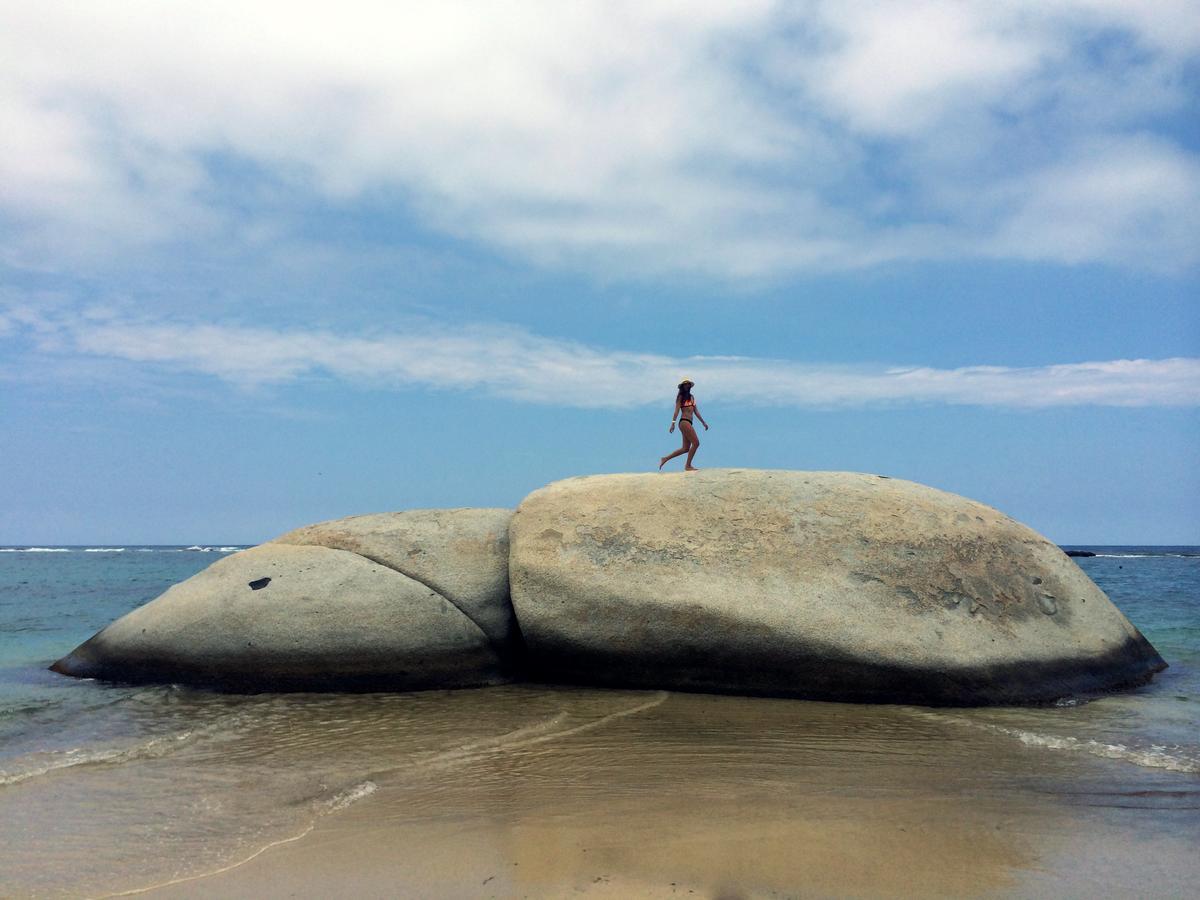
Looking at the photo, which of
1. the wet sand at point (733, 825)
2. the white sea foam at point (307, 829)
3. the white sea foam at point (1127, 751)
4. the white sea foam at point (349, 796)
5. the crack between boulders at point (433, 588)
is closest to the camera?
the wet sand at point (733, 825)

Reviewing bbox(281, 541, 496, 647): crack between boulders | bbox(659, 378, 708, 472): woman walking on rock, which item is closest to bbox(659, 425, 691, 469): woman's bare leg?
bbox(659, 378, 708, 472): woman walking on rock

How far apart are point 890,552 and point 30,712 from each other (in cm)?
624

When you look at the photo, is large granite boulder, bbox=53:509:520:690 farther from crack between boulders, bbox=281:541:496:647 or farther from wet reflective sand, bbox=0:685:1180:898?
wet reflective sand, bbox=0:685:1180:898

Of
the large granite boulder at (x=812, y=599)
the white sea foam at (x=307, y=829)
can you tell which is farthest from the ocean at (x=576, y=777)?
the large granite boulder at (x=812, y=599)

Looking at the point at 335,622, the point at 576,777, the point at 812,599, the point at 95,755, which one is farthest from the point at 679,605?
the point at 95,755

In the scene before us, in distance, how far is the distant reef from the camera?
629 cm

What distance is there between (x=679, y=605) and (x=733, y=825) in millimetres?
2844

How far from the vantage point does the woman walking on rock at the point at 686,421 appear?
953 centimetres

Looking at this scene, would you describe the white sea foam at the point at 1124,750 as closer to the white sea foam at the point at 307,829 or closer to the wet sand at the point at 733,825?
the wet sand at the point at 733,825

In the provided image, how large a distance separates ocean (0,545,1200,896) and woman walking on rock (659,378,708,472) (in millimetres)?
3438

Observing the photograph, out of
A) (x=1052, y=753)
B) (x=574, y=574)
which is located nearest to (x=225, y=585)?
(x=574, y=574)

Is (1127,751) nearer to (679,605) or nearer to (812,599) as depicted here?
(812,599)

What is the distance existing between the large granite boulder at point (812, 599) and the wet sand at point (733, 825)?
903 millimetres

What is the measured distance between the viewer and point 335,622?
696 cm
